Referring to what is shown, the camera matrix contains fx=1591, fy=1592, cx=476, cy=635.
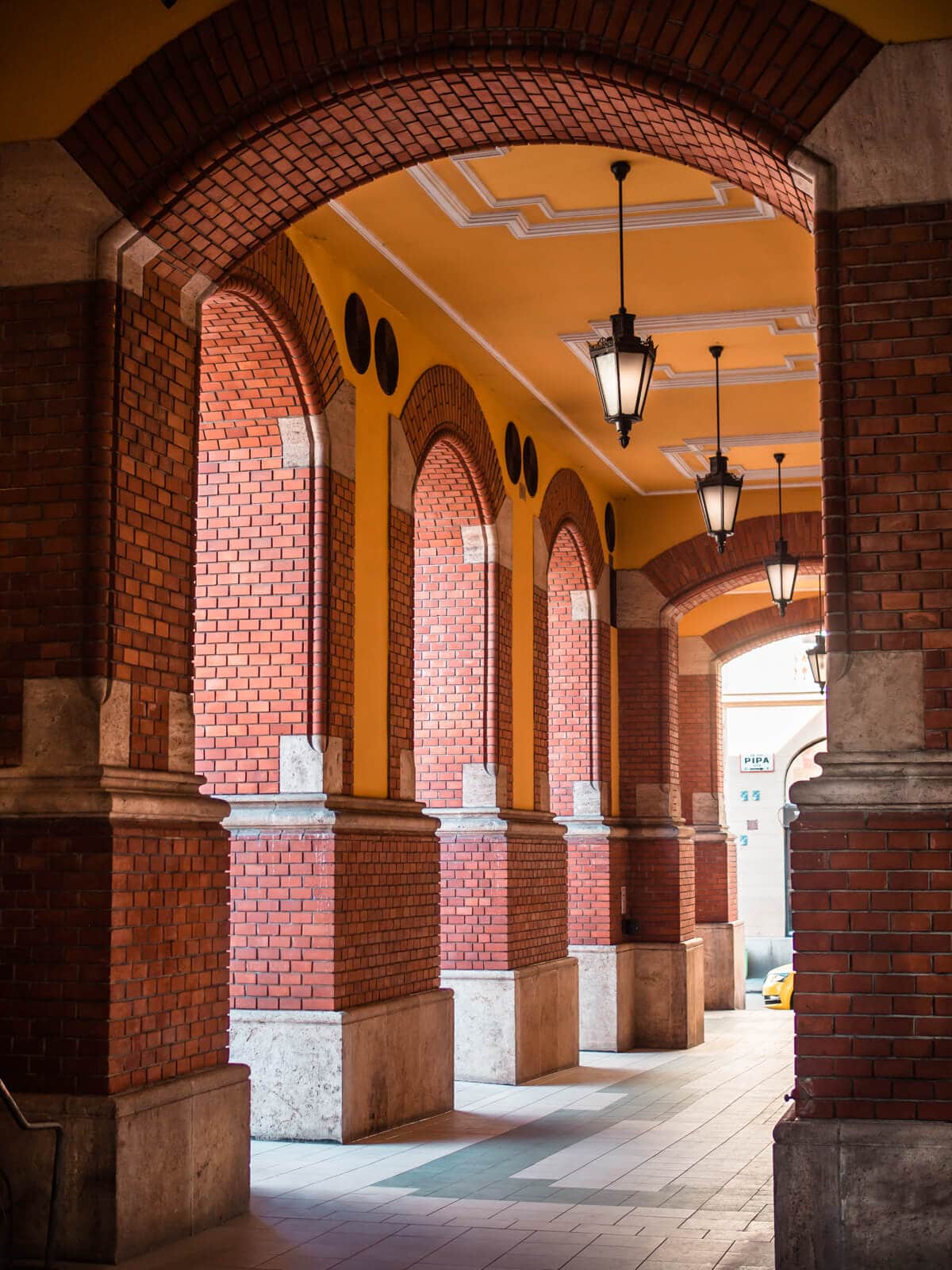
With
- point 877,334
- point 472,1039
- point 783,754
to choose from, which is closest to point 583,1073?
point 472,1039

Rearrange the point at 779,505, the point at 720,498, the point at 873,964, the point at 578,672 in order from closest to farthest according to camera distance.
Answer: the point at 873,964, the point at 720,498, the point at 578,672, the point at 779,505

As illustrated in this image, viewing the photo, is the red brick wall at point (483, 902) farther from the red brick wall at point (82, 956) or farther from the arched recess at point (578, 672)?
the red brick wall at point (82, 956)

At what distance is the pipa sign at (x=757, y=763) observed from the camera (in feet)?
108

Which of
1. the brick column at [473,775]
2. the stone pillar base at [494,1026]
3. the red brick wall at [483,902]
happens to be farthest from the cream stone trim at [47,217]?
the stone pillar base at [494,1026]

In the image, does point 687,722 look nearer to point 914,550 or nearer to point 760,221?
point 760,221

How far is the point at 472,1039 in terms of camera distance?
39.7 feet

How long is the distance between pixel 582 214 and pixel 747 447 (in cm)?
613

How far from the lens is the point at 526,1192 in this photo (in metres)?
7.50

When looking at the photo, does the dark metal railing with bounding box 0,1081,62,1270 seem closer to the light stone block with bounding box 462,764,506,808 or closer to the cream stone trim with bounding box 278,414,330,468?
the cream stone trim with bounding box 278,414,330,468

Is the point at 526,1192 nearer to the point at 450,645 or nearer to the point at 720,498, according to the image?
the point at 450,645

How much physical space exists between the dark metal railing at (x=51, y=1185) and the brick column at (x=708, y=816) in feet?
Result: 52.9

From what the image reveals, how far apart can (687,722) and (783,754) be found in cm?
1173

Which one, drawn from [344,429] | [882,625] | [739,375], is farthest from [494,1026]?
[882,625]

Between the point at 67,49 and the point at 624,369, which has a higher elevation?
the point at 67,49
